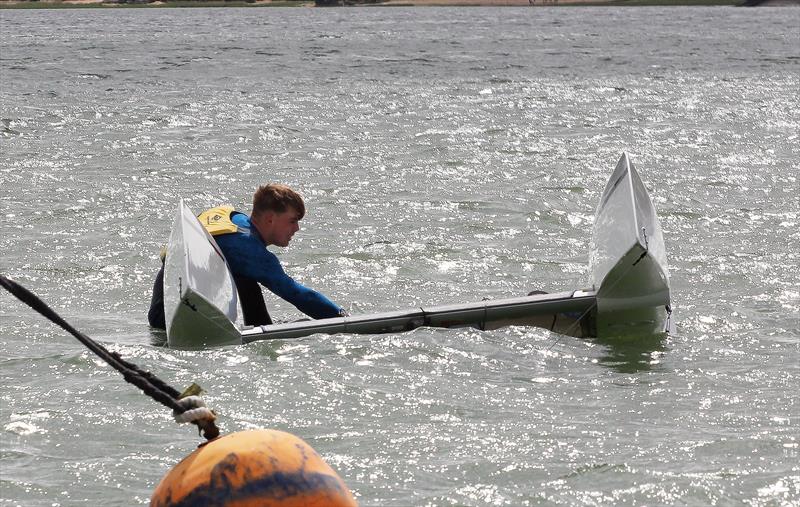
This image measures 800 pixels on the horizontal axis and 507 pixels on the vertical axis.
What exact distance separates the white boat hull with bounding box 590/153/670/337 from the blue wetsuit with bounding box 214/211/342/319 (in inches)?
66.8

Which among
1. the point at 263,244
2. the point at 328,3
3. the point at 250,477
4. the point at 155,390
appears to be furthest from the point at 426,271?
the point at 328,3

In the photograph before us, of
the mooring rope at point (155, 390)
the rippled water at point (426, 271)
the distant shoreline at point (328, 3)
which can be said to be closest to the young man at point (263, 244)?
the rippled water at point (426, 271)

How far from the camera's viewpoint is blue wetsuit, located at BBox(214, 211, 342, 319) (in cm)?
762

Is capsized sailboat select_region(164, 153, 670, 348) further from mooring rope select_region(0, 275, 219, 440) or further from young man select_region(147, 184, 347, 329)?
mooring rope select_region(0, 275, 219, 440)

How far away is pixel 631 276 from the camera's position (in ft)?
26.9

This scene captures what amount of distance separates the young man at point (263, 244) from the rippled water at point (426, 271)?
0.28 meters

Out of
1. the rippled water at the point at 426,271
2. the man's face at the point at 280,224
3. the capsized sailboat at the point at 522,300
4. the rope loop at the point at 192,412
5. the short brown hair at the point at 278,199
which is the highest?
the rope loop at the point at 192,412

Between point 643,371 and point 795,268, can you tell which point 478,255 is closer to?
point 795,268

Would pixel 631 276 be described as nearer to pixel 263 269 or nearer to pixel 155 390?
pixel 263 269

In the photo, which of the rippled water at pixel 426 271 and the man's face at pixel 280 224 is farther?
the man's face at pixel 280 224

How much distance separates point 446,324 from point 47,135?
12504 millimetres

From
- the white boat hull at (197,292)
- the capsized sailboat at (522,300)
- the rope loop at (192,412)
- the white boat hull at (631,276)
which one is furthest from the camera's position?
the white boat hull at (631,276)

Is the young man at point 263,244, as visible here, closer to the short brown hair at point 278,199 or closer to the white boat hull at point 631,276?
the short brown hair at point 278,199

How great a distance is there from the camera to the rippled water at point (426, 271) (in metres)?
5.90
